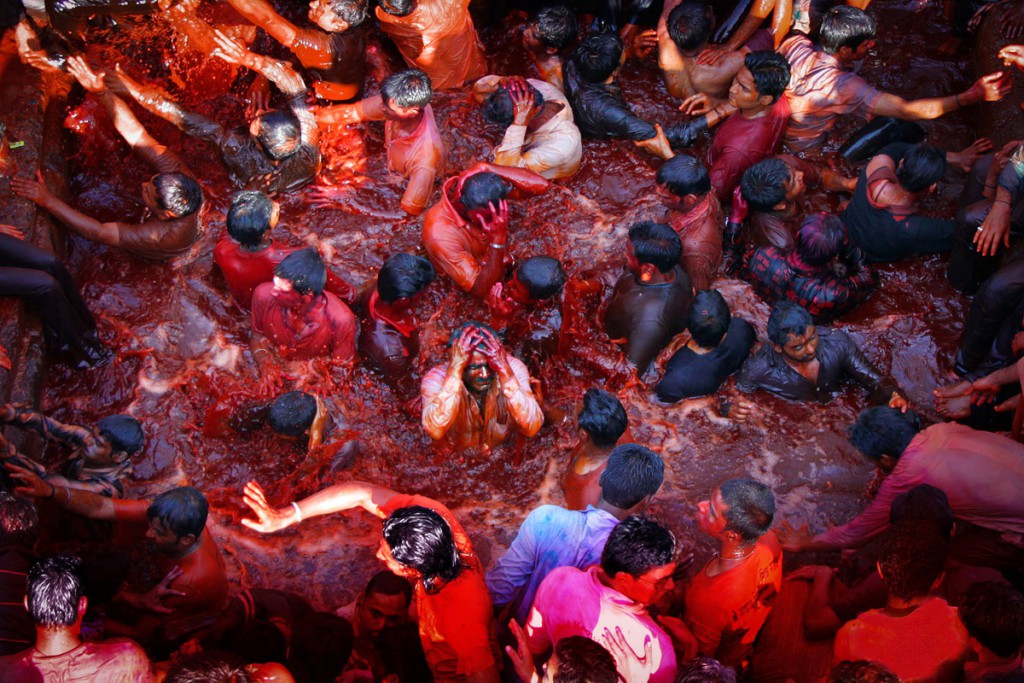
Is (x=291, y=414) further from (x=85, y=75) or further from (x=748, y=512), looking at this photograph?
(x=85, y=75)

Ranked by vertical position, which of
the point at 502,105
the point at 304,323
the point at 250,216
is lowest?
the point at 304,323

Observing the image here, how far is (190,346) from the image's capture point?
607 centimetres

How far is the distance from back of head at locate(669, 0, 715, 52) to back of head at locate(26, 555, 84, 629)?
18.9 feet

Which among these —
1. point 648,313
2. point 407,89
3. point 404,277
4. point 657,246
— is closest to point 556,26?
point 407,89

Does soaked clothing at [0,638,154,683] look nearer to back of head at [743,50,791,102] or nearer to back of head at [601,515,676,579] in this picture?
back of head at [601,515,676,579]

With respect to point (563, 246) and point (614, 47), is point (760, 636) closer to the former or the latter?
point (563, 246)

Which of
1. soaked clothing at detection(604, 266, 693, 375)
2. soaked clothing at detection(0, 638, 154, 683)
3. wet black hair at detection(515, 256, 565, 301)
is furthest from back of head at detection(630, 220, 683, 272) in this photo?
soaked clothing at detection(0, 638, 154, 683)

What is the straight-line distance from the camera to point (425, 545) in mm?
3430

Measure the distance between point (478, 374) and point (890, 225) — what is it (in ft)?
10.8

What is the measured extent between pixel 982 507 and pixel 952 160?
Answer: 3457mm

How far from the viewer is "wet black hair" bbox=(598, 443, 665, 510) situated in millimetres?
4047

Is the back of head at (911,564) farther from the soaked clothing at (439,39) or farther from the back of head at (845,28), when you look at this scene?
the soaked clothing at (439,39)

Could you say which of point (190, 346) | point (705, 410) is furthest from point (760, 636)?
point (190, 346)

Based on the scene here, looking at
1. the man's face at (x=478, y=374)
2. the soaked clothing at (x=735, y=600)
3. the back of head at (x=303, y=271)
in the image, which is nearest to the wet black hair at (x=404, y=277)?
the back of head at (x=303, y=271)
